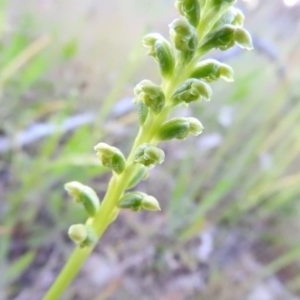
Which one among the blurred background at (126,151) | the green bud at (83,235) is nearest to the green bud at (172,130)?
the green bud at (83,235)

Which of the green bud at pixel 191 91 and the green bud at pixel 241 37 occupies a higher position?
the green bud at pixel 241 37

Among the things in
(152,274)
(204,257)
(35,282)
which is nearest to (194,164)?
(204,257)

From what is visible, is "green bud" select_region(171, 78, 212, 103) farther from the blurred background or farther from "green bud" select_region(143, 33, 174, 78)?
the blurred background

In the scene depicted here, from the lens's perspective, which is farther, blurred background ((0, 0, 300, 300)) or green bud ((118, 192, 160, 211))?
blurred background ((0, 0, 300, 300))

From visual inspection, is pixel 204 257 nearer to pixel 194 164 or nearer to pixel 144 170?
pixel 194 164

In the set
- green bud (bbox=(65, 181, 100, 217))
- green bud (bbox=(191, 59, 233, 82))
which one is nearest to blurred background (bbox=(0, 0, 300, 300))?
green bud (bbox=(65, 181, 100, 217))

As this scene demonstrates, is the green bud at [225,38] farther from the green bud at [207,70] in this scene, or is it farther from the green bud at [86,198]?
the green bud at [86,198]

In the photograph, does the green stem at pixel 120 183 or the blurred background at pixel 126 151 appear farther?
the blurred background at pixel 126 151

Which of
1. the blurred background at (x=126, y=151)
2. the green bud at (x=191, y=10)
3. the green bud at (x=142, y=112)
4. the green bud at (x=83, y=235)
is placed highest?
the blurred background at (x=126, y=151)
